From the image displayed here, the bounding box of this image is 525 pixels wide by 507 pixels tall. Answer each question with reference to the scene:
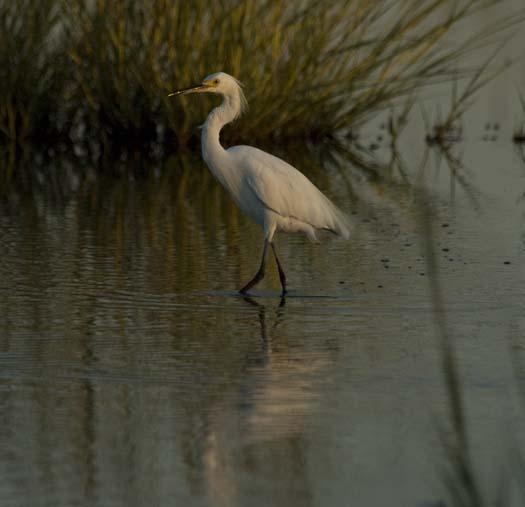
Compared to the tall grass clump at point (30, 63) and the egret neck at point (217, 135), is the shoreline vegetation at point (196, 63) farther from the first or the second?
the egret neck at point (217, 135)

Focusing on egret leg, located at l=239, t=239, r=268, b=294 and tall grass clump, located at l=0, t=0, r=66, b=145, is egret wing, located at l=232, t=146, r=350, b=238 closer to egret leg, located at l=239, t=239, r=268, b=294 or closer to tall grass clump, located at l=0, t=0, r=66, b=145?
egret leg, located at l=239, t=239, r=268, b=294

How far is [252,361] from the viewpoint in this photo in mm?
7109

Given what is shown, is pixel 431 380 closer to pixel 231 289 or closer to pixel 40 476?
pixel 40 476

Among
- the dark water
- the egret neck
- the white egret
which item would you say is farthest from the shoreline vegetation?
the white egret

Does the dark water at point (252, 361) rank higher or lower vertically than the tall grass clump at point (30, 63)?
lower

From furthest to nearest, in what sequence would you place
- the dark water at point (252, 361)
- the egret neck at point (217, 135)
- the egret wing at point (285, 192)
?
the egret neck at point (217, 135) < the egret wing at point (285, 192) < the dark water at point (252, 361)

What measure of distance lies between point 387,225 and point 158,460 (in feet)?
22.4

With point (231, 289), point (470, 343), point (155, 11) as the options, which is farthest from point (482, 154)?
point (470, 343)

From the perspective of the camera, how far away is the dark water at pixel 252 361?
519 cm

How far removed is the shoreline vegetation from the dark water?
4.68 meters

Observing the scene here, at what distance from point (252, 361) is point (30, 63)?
11.7 meters

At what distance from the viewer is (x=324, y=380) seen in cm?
669

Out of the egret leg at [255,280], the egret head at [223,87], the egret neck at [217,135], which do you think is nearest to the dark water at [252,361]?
the egret leg at [255,280]

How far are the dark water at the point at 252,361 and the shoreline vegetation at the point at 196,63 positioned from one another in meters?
4.68
